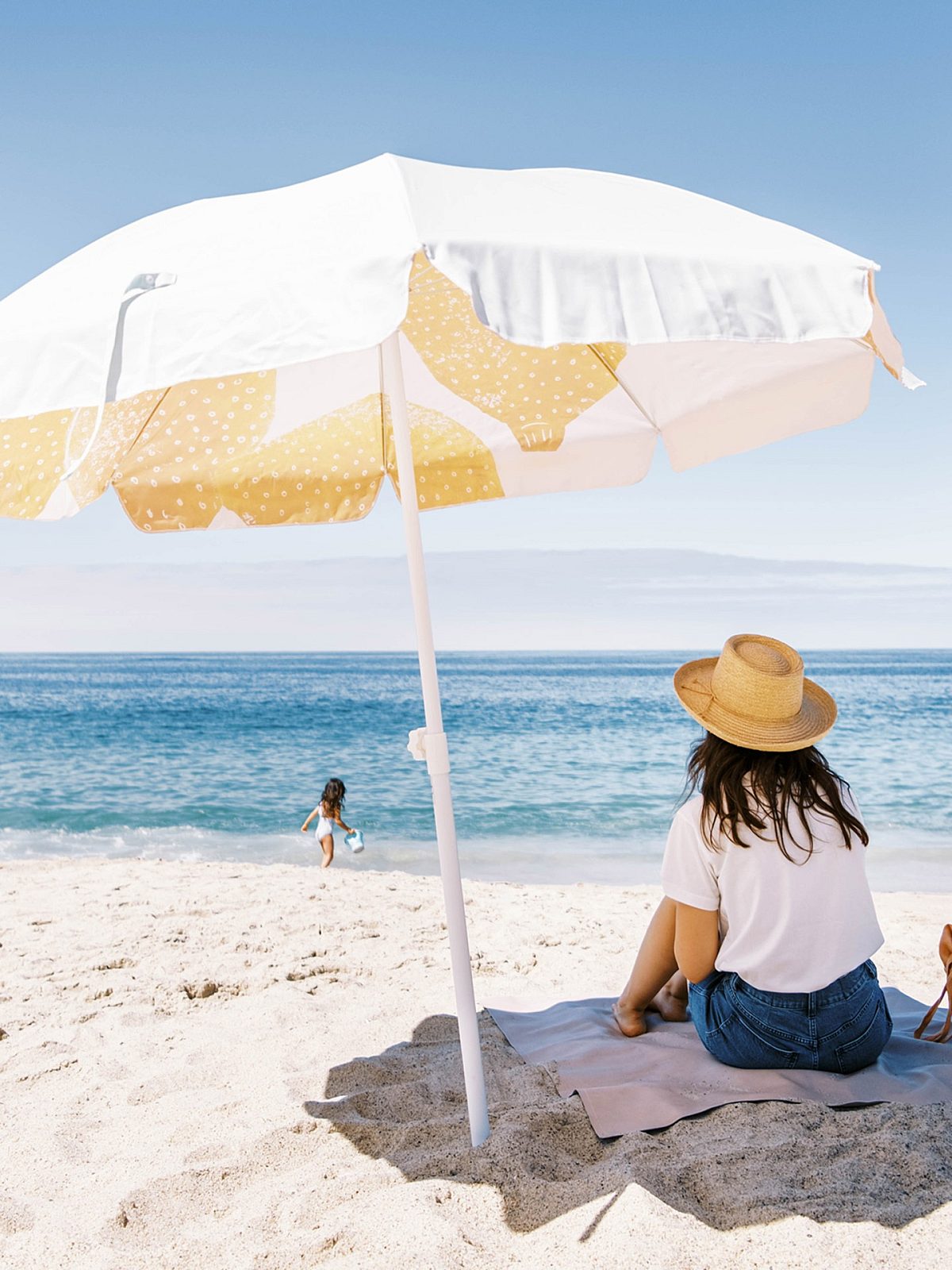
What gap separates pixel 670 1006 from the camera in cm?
280

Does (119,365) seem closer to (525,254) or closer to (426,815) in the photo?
(525,254)

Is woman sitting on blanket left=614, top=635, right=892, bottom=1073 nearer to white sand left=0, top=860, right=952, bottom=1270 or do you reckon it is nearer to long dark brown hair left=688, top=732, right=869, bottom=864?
long dark brown hair left=688, top=732, right=869, bottom=864

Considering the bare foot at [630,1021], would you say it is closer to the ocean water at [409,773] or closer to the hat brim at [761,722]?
the hat brim at [761,722]

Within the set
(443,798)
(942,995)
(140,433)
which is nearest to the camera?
(443,798)

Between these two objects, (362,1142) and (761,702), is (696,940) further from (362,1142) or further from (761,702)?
(362,1142)

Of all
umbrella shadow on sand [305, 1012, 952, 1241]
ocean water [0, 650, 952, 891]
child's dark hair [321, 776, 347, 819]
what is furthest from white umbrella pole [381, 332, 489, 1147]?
child's dark hair [321, 776, 347, 819]

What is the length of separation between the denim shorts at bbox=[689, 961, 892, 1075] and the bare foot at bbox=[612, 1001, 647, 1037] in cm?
35

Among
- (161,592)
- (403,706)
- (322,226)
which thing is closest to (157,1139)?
(322,226)

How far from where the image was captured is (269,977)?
3477 millimetres

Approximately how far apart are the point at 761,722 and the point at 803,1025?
80cm

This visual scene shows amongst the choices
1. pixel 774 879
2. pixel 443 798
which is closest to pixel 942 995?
pixel 774 879

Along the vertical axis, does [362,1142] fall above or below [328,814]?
above

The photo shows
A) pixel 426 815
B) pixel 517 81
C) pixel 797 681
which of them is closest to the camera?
pixel 797 681

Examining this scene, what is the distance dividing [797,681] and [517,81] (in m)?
10.8
